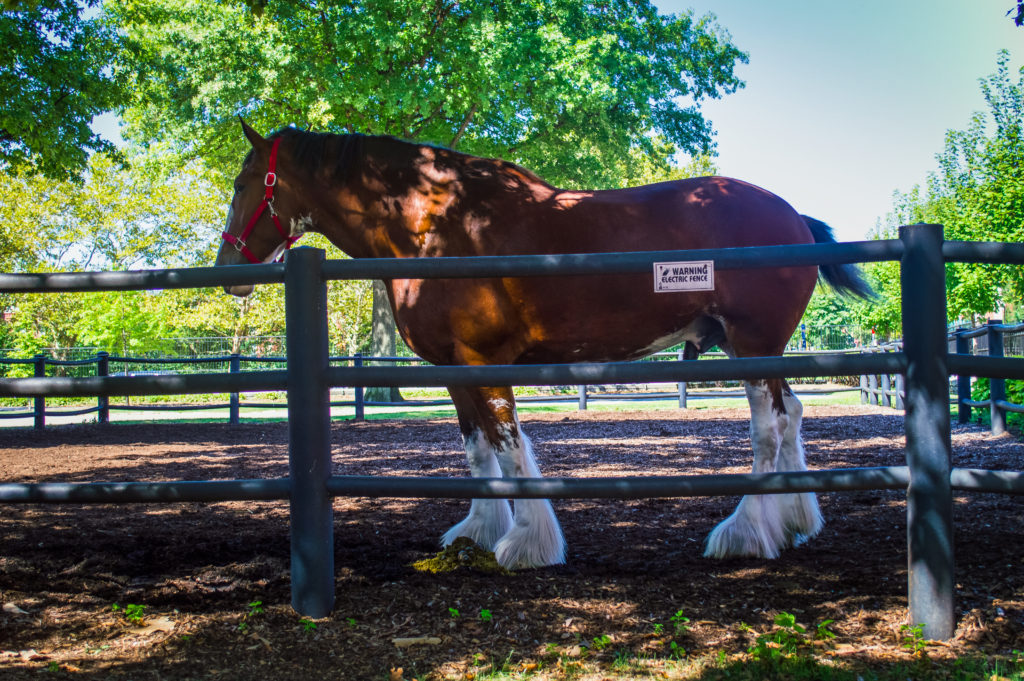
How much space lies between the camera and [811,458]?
770 cm

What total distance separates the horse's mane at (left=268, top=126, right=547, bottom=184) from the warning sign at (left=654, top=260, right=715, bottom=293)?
1643 mm

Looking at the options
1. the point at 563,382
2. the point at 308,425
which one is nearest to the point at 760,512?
the point at 563,382

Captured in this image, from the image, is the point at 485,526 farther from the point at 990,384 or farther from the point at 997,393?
the point at 990,384

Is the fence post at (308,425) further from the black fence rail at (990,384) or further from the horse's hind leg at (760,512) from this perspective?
the black fence rail at (990,384)

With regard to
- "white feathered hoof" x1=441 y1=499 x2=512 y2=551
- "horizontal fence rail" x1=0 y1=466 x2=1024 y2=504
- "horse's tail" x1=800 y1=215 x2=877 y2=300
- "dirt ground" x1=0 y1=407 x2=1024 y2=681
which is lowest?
"dirt ground" x1=0 y1=407 x2=1024 y2=681

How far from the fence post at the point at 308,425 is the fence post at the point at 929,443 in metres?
2.17

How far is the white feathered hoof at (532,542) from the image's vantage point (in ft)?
12.0

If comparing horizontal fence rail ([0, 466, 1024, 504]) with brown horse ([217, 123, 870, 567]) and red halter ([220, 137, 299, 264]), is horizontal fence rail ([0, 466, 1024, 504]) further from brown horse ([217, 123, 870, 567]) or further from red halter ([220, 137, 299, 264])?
red halter ([220, 137, 299, 264])

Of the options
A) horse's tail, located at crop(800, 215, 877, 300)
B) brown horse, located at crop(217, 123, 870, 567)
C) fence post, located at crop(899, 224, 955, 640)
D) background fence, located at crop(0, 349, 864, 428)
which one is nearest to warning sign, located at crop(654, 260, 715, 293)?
fence post, located at crop(899, 224, 955, 640)

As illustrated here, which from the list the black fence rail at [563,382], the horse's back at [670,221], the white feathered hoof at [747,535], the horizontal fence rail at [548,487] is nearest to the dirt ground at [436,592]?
the white feathered hoof at [747,535]

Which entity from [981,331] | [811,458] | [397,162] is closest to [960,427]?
[981,331]

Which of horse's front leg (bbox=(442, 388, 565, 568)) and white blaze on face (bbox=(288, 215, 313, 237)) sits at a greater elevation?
white blaze on face (bbox=(288, 215, 313, 237))

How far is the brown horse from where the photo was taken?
12.5 ft

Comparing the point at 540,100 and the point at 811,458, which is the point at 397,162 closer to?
the point at 811,458
